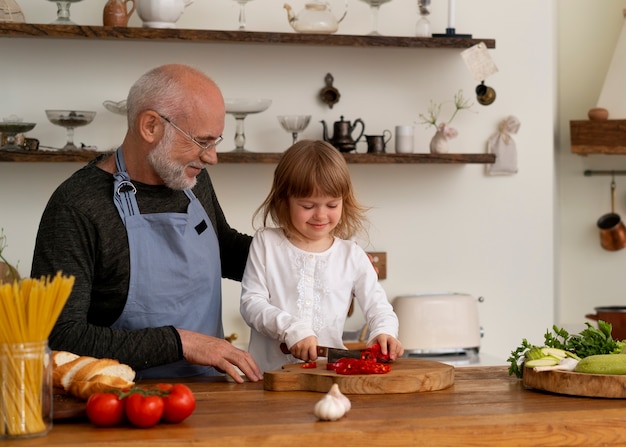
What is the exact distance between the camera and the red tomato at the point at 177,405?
6.04 feet

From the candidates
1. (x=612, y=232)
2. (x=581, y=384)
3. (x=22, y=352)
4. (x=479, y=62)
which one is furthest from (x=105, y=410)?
(x=612, y=232)

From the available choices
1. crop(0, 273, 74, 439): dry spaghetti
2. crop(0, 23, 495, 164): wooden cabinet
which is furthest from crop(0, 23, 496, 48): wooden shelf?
crop(0, 273, 74, 439): dry spaghetti

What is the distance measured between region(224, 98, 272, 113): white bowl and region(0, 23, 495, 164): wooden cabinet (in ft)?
0.58

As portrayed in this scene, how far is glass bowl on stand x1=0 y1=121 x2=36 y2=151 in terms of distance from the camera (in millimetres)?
3945

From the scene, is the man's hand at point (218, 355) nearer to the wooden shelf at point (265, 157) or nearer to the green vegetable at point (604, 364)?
the green vegetable at point (604, 364)

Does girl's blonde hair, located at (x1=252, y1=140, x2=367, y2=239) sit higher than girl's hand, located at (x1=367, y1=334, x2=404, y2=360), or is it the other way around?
girl's blonde hair, located at (x1=252, y1=140, x2=367, y2=239)

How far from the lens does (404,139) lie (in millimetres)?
4266

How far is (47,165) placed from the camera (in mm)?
4164

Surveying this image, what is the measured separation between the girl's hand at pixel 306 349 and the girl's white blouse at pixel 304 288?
0.72 feet

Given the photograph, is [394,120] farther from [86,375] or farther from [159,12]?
[86,375]

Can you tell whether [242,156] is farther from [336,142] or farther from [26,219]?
[26,219]

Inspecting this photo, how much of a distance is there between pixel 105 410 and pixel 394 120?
2.79 metres

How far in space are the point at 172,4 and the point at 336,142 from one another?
858 mm

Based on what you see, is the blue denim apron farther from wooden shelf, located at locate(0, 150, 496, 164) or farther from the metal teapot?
the metal teapot
